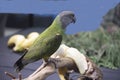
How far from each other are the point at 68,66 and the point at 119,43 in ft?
2.26

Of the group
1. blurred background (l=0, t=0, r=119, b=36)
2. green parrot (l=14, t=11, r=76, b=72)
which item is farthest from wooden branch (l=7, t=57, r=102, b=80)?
blurred background (l=0, t=0, r=119, b=36)

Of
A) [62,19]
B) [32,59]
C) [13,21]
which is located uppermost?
[62,19]

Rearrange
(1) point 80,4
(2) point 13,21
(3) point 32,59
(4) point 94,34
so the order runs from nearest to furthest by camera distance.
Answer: (3) point 32,59, (1) point 80,4, (4) point 94,34, (2) point 13,21

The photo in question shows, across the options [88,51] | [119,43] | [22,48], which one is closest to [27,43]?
[22,48]

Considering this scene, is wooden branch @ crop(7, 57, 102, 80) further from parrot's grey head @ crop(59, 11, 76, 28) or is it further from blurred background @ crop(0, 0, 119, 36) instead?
blurred background @ crop(0, 0, 119, 36)

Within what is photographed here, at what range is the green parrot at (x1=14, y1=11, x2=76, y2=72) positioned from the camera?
101 centimetres

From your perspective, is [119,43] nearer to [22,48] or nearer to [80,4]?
[80,4]

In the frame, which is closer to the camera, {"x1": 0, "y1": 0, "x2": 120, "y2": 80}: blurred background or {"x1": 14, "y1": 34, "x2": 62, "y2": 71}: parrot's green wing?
{"x1": 14, "y1": 34, "x2": 62, "y2": 71}: parrot's green wing

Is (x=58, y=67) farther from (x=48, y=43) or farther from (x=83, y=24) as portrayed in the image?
(x=83, y=24)

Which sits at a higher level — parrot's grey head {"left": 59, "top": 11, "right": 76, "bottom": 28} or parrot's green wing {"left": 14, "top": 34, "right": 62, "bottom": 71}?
parrot's grey head {"left": 59, "top": 11, "right": 76, "bottom": 28}

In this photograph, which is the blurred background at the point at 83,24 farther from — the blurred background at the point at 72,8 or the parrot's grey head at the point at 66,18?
the parrot's grey head at the point at 66,18

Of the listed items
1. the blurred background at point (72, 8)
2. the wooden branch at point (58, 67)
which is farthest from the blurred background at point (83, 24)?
the wooden branch at point (58, 67)

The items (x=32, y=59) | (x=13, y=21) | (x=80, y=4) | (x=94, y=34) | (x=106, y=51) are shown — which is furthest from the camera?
(x=13, y=21)

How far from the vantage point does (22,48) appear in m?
1.69
